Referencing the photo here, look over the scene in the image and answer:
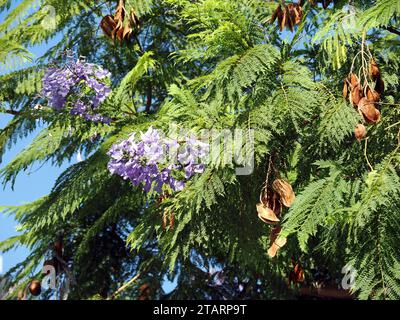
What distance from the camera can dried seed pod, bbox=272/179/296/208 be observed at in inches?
113

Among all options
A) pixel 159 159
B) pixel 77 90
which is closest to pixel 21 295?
pixel 77 90

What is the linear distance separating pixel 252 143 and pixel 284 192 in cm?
21

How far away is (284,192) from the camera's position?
2.88m

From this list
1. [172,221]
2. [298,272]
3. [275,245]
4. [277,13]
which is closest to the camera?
[275,245]

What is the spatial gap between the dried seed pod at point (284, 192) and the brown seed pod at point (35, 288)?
9.04 ft

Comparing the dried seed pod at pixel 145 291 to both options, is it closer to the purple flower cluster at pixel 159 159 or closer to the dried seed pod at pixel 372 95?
the purple flower cluster at pixel 159 159

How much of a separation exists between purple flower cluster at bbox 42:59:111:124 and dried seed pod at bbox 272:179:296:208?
4.50ft

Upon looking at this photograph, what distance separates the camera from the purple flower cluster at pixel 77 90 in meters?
3.97

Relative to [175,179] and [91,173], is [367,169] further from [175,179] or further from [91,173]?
[91,173]

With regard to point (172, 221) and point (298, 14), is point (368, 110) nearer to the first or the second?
point (172, 221)

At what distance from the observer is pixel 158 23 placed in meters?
5.34

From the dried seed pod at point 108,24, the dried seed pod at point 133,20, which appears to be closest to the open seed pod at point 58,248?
the dried seed pod at point 108,24
